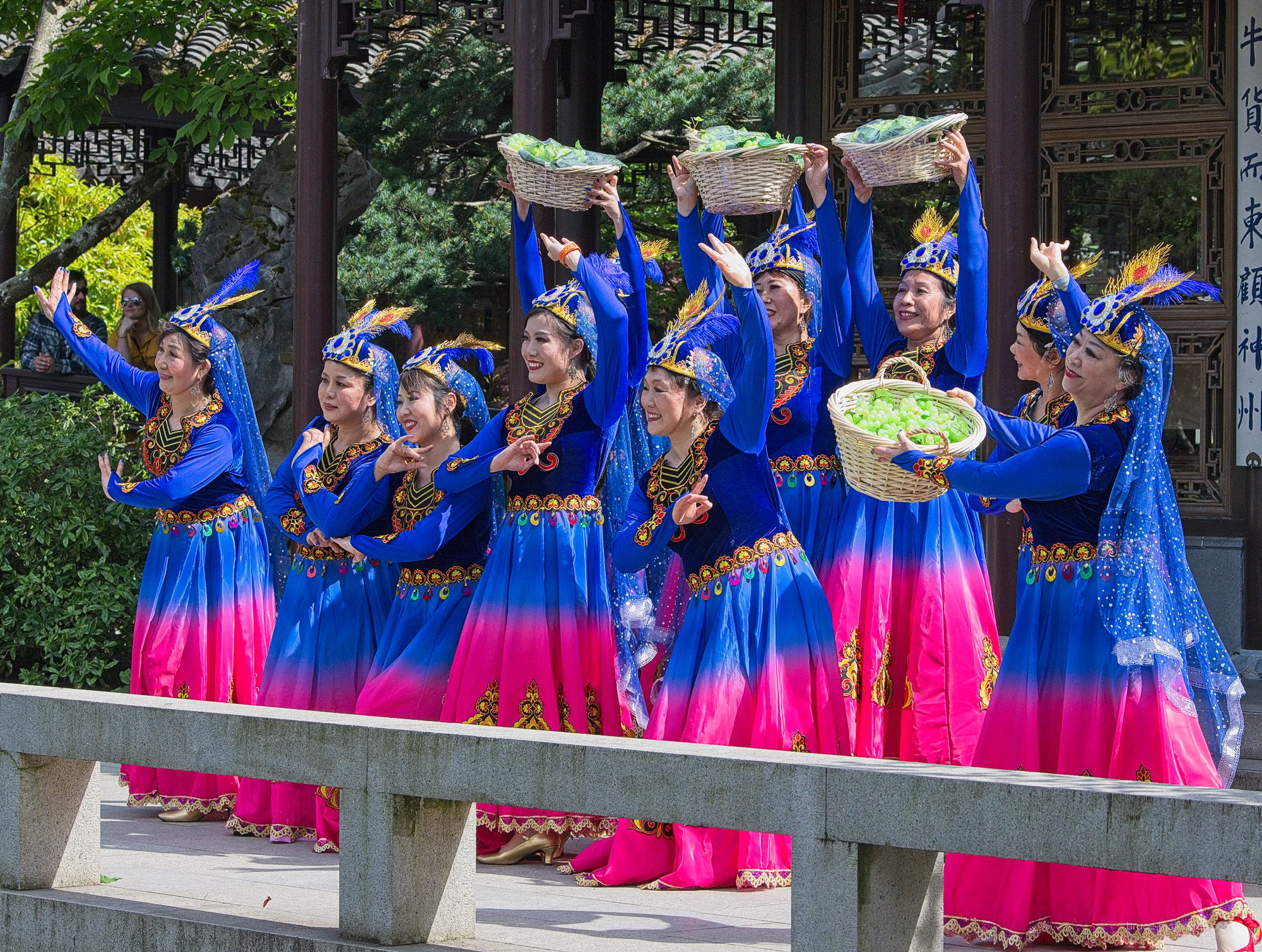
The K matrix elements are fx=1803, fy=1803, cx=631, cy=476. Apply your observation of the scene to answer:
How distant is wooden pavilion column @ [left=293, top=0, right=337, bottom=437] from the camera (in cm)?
876

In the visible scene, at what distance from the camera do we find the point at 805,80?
9383mm

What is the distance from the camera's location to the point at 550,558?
5844 millimetres

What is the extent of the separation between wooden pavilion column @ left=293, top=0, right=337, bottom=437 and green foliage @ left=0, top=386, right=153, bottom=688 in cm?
122

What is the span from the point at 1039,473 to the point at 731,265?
1.06 metres

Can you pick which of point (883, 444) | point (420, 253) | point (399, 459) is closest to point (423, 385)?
point (399, 459)

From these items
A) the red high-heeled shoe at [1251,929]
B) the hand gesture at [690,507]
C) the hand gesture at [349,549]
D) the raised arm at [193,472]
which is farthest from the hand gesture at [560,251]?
the red high-heeled shoe at [1251,929]

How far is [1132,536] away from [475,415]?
2549 millimetres

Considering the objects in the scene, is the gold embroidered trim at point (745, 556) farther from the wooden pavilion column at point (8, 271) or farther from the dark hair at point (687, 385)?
the wooden pavilion column at point (8, 271)

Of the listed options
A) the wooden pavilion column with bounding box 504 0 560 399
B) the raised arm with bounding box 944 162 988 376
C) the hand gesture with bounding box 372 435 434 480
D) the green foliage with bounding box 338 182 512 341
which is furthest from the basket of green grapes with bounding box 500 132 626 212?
the green foliage with bounding box 338 182 512 341

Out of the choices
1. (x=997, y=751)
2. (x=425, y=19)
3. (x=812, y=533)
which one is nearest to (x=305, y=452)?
(x=812, y=533)

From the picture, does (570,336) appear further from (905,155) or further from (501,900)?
(501,900)

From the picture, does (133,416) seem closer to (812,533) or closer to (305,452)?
(305,452)

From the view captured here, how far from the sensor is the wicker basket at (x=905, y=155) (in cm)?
579

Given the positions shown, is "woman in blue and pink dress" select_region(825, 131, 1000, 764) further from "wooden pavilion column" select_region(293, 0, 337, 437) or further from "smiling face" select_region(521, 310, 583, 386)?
"wooden pavilion column" select_region(293, 0, 337, 437)
